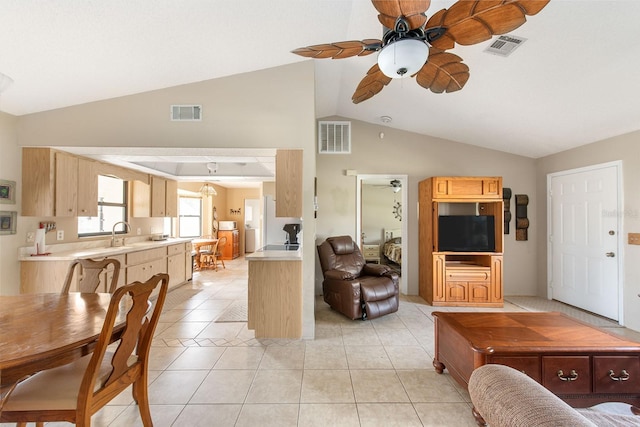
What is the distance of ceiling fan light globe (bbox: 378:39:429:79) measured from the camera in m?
1.43

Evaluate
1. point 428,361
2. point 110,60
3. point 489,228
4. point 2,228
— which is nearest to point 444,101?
point 489,228

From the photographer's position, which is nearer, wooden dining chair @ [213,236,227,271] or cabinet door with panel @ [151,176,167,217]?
cabinet door with panel @ [151,176,167,217]

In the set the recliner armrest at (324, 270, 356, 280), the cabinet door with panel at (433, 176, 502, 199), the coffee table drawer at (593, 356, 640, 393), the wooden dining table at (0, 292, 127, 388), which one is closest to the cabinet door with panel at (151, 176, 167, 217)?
the wooden dining table at (0, 292, 127, 388)

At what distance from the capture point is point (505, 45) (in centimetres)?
225

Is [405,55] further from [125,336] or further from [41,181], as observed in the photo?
[41,181]

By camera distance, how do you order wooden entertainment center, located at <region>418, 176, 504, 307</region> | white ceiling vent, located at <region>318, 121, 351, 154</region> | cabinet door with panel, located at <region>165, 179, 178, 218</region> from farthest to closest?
1. cabinet door with panel, located at <region>165, 179, 178, 218</region>
2. white ceiling vent, located at <region>318, 121, 351, 154</region>
3. wooden entertainment center, located at <region>418, 176, 504, 307</region>

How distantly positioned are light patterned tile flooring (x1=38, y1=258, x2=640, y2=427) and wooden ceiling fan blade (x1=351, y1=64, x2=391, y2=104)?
2339 millimetres

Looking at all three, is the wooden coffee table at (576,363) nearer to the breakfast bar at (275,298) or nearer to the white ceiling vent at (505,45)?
the breakfast bar at (275,298)

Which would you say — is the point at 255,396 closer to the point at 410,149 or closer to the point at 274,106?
the point at 274,106

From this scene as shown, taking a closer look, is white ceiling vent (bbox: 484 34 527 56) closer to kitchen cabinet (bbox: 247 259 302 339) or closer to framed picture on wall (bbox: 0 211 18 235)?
kitchen cabinet (bbox: 247 259 302 339)

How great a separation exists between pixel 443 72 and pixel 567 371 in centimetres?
213

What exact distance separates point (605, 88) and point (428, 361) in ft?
10.4

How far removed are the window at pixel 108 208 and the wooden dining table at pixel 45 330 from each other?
2.66 metres

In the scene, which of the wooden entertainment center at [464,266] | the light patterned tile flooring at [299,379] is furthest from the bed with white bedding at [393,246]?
the light patterned tile flooring at [299,379]
